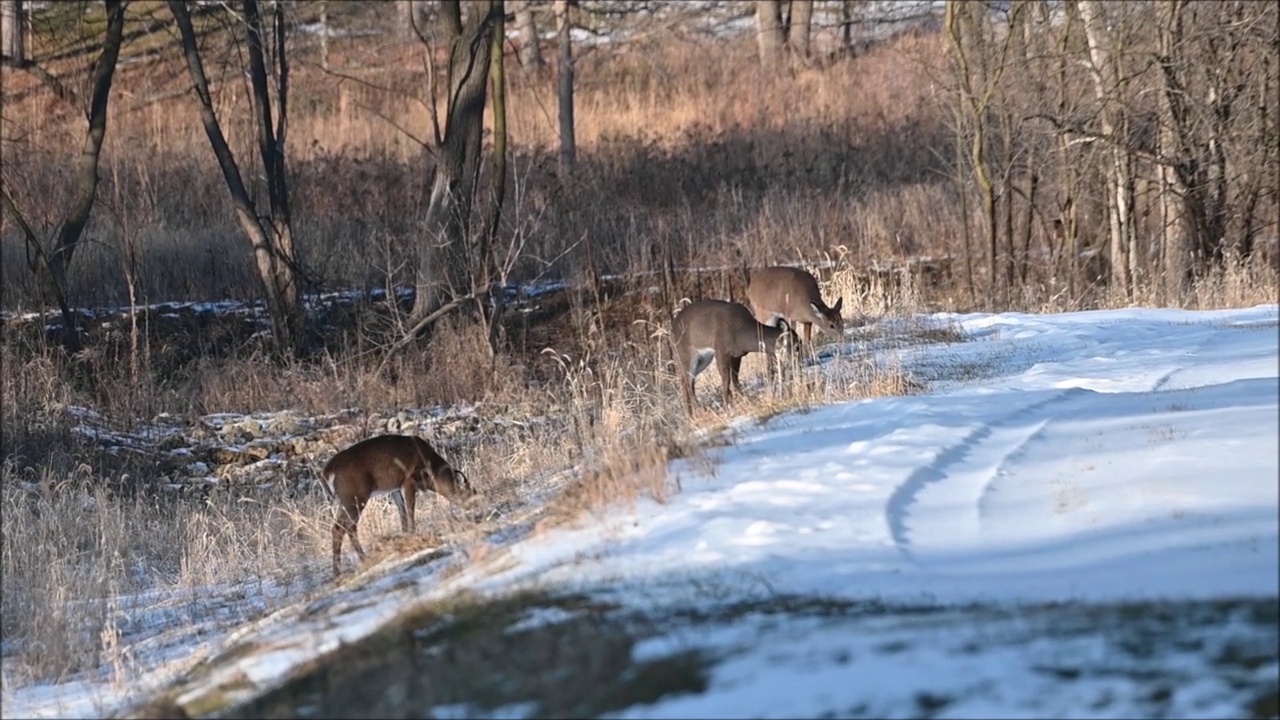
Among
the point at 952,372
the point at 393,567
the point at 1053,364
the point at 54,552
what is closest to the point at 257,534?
the point at 54,552

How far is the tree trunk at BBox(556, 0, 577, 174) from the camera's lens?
23.7m

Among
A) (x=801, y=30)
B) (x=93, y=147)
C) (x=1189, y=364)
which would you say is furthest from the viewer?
(x=801, y=30)

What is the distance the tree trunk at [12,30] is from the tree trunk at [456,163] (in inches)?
191

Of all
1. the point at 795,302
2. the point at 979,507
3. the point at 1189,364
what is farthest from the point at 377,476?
the point at 1189,364

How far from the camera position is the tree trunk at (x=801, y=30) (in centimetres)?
3662

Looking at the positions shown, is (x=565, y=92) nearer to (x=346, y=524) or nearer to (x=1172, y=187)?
(x=1172, y=187)

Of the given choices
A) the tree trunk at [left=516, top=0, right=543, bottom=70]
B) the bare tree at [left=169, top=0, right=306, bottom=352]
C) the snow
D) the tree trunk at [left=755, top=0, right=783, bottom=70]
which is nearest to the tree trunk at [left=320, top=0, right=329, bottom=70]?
the tree trunk at [left=516, top=0, right=543, bottom=70]

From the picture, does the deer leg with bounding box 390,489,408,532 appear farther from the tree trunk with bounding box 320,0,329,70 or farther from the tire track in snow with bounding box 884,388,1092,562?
the tree trunk with bounding box 320,0,329,70

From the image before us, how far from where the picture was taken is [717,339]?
1105cm

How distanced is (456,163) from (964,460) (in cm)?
1205

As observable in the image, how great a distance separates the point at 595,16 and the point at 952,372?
33.1 m

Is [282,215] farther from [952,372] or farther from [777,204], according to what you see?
[952,372]

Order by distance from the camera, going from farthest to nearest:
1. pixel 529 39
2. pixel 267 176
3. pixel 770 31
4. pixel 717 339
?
pixel 770 31 < pixel 529 39 < pixel 267 176 < pixel 717 339

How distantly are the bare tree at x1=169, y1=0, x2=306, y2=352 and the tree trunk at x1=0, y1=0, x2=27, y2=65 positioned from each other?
200 cm
